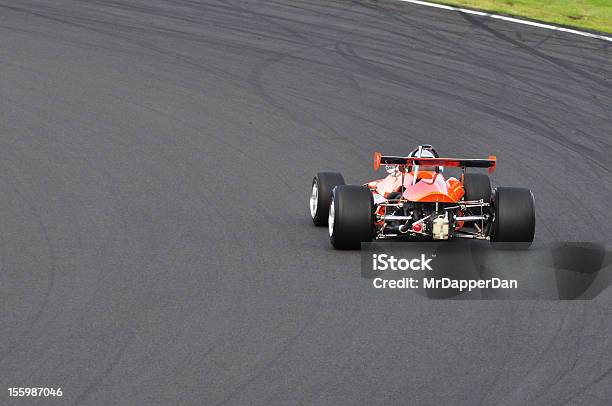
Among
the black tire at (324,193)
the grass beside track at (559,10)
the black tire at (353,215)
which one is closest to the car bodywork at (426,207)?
the black tire at (353,215)

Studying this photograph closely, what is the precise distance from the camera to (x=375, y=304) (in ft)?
36.8

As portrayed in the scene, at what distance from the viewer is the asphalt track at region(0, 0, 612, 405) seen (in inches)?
376

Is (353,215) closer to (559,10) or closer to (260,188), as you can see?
(260,188)

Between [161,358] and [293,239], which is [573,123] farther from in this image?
[161,358]

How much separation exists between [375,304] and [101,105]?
1020 cm

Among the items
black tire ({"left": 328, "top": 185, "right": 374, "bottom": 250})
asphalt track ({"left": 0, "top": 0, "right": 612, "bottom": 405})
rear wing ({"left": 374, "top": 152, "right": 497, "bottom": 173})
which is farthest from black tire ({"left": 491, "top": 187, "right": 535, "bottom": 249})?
black tire ({"left": 328, "top": 185, "right": 374, "bottom": 250})

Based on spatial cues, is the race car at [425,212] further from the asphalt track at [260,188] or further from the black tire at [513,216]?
the asphalt track at [260,188]

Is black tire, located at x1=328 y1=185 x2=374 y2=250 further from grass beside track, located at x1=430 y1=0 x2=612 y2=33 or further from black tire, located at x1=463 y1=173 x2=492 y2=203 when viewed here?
grass beside track, located at x1=430 y1=0 x2=612 y2=33

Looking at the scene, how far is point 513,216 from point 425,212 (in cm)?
91

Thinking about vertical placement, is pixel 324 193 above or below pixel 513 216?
above

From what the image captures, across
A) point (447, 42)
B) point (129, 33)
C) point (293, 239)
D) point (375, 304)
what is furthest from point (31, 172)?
point (447, 42)

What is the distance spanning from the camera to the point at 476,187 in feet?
45.7

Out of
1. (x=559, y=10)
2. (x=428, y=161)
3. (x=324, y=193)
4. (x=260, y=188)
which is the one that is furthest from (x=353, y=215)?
(x=559, y=10)

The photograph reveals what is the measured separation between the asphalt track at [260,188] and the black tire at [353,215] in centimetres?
23
